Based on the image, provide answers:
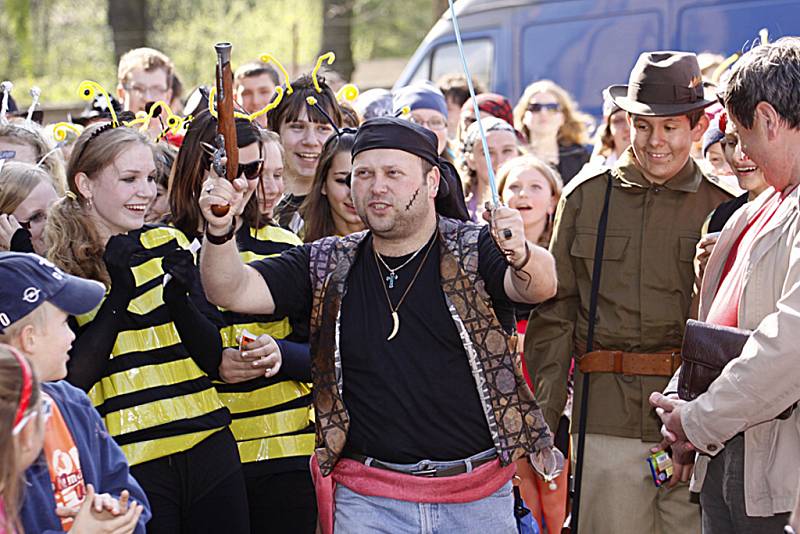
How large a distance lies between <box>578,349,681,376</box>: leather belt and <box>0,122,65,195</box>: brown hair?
2.55 meters

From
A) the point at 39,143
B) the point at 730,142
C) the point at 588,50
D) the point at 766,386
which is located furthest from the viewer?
the point at 588,50

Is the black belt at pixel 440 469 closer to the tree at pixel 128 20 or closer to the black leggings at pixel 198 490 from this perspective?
the black leggings at pixel 198 490

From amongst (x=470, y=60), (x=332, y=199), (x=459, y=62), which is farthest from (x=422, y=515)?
(x=459, y=62)

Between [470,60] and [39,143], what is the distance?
6390 mm

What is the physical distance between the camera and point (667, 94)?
5.16m

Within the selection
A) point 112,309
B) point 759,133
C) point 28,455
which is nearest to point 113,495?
point 28,455

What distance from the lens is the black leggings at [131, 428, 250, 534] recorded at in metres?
4.12

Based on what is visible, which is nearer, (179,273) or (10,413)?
(10,413)

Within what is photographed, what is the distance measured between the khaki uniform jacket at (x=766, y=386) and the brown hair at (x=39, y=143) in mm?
3192

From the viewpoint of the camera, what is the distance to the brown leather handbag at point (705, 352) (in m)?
3.74

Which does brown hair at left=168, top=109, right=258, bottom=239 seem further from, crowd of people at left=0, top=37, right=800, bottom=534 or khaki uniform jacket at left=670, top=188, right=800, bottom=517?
khaki uniform jacket at left=670, top=188, right=800, bottom=517

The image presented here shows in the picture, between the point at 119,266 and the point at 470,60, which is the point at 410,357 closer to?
the point at 119,266

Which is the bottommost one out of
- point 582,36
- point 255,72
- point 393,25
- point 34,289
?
point 34,289

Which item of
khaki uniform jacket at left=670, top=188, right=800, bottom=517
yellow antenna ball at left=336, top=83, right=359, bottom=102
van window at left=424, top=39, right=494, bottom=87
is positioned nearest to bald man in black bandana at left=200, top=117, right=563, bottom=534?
khaki uniform jacket at left=670, top=188, right=800, bottom=517
